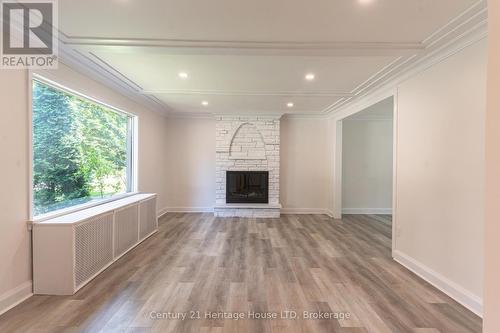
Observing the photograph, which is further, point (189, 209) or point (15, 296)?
point (189, 209)

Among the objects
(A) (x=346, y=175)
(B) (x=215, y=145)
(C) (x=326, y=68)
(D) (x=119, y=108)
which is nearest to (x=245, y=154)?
(B) (x=215, y=145)

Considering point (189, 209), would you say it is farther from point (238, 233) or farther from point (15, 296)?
point (15, 296)

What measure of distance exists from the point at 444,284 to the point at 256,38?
3349 mm

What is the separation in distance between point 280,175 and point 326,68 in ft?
12.8

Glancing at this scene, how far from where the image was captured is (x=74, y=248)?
2.75 meters

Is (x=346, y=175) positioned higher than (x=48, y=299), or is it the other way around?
(x=346, y=175)

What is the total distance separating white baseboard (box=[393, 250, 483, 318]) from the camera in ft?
8.06

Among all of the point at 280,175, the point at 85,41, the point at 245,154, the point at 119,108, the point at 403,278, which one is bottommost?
the point at 403,278

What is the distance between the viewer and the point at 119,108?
457 centimetres

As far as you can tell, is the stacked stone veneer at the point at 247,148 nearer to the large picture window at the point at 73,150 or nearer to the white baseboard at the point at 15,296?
the large picture window at the point at 73,150

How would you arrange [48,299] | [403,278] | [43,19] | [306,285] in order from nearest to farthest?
[43,19], [48,299], [306,285], [403,278]

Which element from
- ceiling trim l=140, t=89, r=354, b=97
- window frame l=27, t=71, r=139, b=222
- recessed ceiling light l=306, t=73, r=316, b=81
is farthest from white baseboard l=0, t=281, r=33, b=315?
recessed ceiling light l=306, t=73, r=316, b=81

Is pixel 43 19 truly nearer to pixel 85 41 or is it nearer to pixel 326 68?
pixel 85 41

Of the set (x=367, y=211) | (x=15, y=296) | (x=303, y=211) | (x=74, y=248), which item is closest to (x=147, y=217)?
(x=74, y=248)
